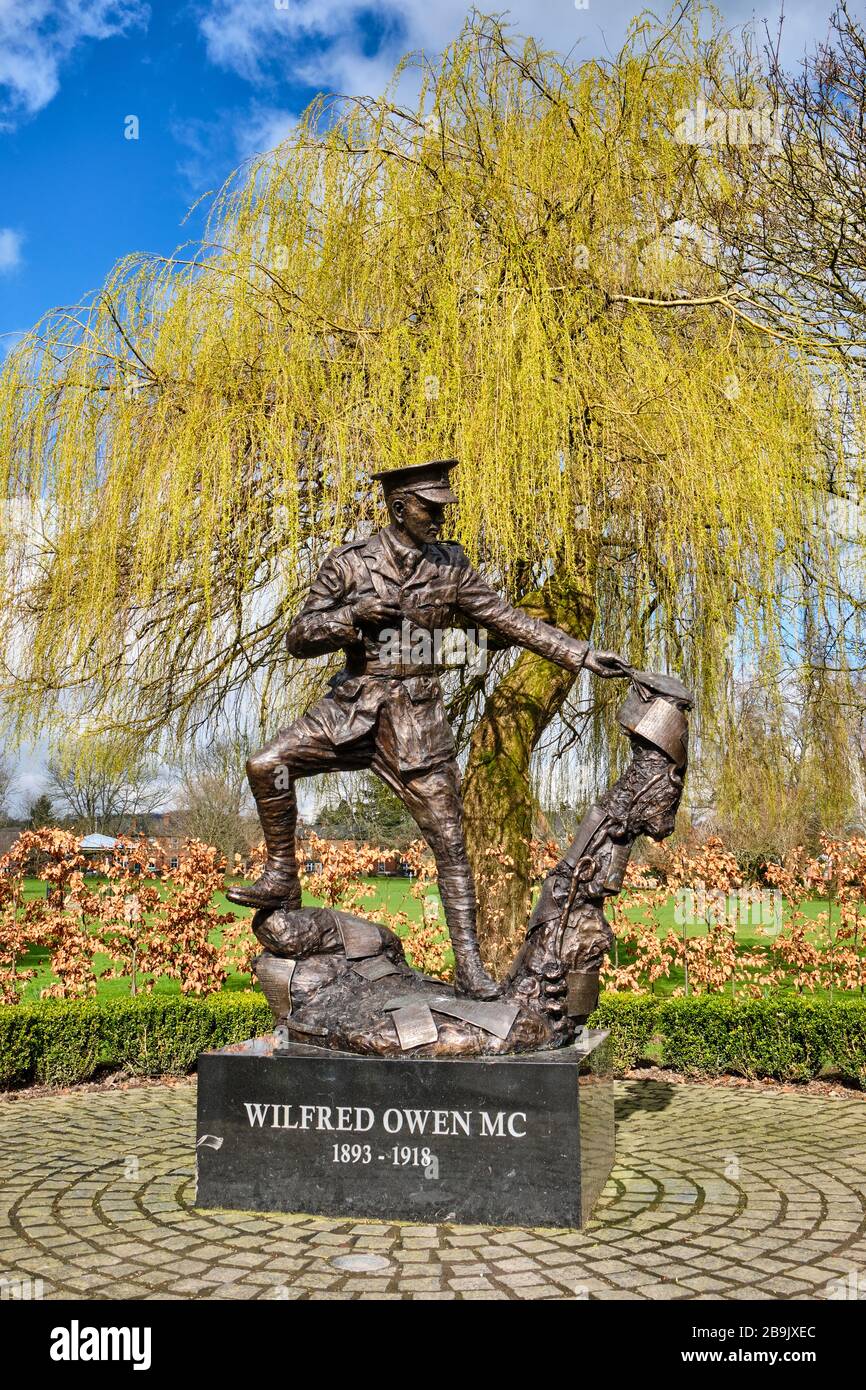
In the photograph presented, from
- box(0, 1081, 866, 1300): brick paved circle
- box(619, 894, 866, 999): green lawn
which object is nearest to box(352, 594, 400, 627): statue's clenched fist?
box(0, 1081, 866, 1300): brick paved circle

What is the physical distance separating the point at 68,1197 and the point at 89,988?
4745 millimetres

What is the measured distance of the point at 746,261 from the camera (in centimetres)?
1005

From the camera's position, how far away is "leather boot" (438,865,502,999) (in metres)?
5.30

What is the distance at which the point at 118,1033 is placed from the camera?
317 inches

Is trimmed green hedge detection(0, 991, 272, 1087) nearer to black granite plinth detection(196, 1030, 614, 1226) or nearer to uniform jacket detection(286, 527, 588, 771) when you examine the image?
black granite plinth detection(196, 1030, 614, 1226)

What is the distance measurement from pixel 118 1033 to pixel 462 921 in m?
3.86

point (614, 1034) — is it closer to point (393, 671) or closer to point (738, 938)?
point (393, 671)

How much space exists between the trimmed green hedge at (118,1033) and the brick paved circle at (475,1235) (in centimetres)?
154

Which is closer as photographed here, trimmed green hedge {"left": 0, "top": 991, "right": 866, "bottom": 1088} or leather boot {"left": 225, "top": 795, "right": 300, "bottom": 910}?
leather boot {"left": 225, "top": 795, "right": 300, "bottom": 910}

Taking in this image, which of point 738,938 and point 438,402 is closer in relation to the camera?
point 438,402

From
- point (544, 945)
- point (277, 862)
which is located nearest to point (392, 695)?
point (277, 862)

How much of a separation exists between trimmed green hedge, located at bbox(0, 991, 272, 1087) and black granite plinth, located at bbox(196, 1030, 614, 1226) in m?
3.44

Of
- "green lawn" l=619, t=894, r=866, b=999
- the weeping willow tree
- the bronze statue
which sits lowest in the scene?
"green lawn" l=619, t=894, r=866, b=999

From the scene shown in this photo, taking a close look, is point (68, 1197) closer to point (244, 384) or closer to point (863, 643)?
point (244, 384)
